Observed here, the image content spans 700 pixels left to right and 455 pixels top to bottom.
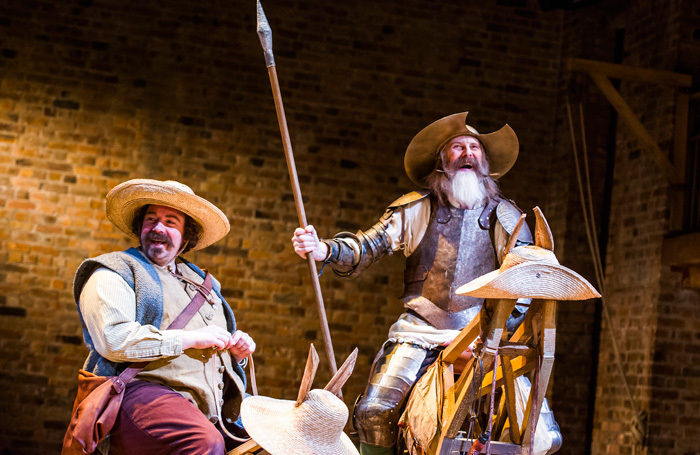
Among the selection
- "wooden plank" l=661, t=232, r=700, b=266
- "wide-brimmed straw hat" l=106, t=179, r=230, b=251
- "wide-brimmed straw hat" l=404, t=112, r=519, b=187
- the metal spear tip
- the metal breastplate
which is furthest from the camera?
"wooden plank" l=661, t=232, r=700, b=266

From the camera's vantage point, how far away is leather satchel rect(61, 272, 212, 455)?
2.77 metres

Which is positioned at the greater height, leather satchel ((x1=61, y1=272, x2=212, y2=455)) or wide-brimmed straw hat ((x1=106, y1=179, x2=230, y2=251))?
wide-brimmed straw hat ((x1=106, y1=179, x2=230, y2=251))

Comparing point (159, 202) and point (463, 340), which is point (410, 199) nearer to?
point (463, 340)

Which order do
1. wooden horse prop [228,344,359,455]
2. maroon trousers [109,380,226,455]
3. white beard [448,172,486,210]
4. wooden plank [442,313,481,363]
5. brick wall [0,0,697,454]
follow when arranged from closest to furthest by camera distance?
wooden horse prop [228,344,359,455], maroon trousers [109,380,226,455], wooden plank [442,313,481,363], white beard [448,172,486,210], brick wall [0,0,697,454]

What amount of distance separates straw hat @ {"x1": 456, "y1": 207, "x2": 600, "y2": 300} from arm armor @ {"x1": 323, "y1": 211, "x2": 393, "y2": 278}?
1103 millimetres

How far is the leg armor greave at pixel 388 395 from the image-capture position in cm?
340

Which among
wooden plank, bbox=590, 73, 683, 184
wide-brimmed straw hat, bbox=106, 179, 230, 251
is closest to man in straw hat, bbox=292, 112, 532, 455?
wide-brimmed straw hat, bbox=106, 179, 230, 251

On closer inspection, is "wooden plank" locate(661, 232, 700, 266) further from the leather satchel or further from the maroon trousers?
the leather satchel

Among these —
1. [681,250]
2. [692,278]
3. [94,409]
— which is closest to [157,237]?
[94,409]

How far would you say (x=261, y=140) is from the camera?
6.38 metres

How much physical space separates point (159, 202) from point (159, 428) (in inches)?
35.6

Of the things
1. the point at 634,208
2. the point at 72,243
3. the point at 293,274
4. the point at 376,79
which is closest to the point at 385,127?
the point at 376,79

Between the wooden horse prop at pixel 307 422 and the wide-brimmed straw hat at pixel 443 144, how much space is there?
65.9 inches

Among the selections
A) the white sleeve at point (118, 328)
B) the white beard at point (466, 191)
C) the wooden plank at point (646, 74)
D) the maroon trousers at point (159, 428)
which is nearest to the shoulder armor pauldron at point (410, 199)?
the white beard at point (466, 191)
